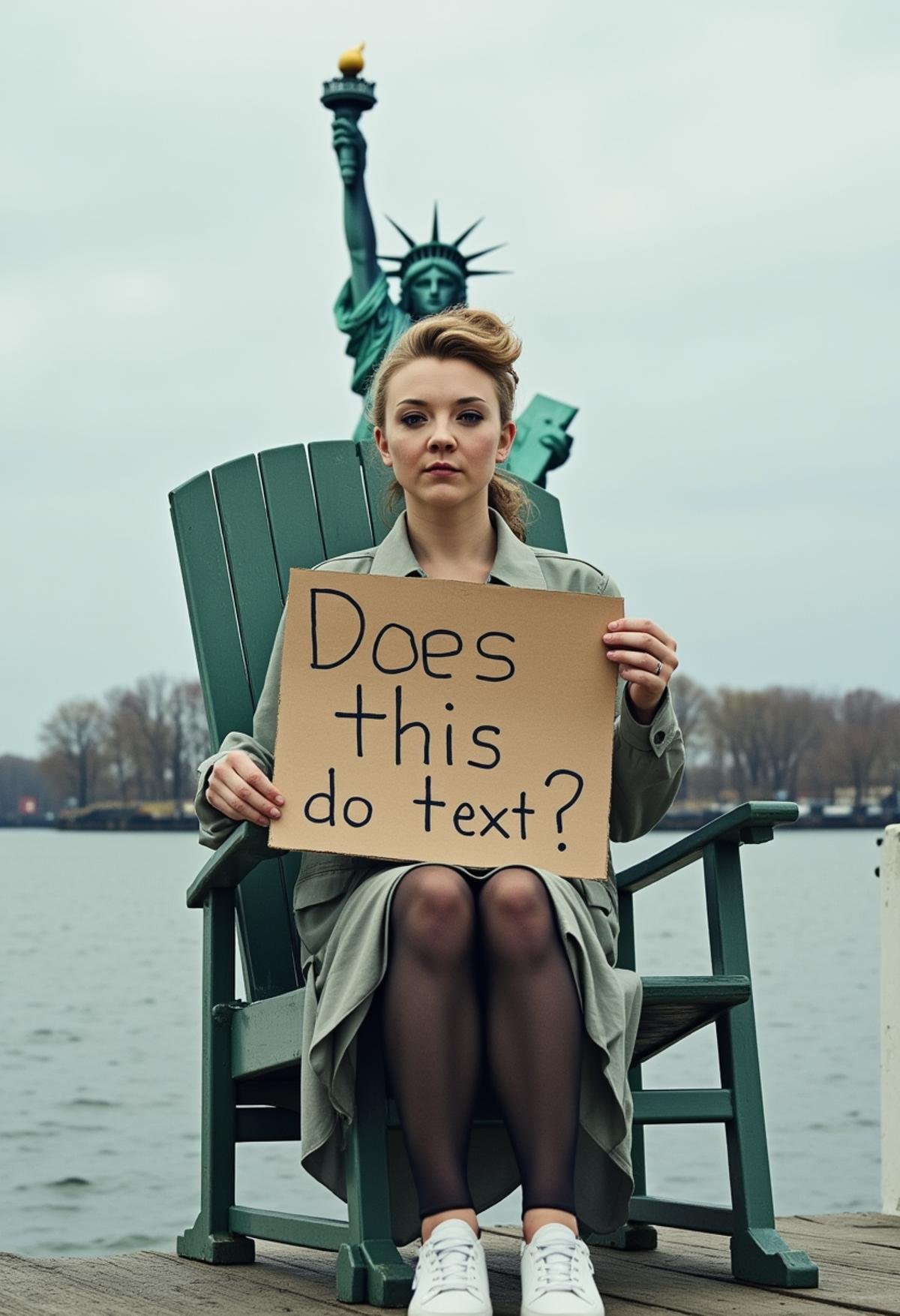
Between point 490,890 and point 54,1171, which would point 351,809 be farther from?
point 54,1171

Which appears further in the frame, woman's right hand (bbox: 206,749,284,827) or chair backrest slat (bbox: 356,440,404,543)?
chair backrest slat (bbox: 356,440,404,543)

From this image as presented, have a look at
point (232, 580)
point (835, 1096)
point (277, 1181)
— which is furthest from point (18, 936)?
point (232, 580)

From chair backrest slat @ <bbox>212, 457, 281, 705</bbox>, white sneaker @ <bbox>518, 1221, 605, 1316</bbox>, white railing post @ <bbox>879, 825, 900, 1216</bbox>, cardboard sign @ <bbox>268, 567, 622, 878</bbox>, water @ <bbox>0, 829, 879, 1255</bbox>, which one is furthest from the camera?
water @ <bbox>0, 829, 879, 1255</bbox>

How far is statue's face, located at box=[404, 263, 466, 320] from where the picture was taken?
12227 millimetres

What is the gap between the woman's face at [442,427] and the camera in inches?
102

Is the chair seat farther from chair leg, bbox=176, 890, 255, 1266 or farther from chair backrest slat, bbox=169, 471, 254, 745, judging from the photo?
chair backrest slat, bbox=169, 471, 254, 745

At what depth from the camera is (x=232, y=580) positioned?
126 inches

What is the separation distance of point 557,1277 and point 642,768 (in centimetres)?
76

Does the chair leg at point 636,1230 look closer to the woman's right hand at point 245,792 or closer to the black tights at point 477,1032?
the black tights at point 477,1032

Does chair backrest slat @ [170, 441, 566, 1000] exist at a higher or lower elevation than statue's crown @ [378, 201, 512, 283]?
lower

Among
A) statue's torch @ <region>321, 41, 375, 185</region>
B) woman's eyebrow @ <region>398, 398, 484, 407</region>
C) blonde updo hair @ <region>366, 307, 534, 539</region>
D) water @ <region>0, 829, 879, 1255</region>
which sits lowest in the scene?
water @ <region>0, 829, 879, 1255</region>

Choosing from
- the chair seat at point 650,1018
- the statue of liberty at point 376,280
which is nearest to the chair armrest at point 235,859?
the chair seat at point 650,1018

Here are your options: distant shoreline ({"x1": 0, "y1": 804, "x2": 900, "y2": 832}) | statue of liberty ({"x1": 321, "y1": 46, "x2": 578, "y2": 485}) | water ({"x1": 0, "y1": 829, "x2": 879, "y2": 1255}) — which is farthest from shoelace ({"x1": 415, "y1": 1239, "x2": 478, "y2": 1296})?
distant shoreline ({"x1": 0, "y1": 804, "x2": 900, "y2": 832})

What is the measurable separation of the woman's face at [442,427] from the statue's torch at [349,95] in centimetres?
981
